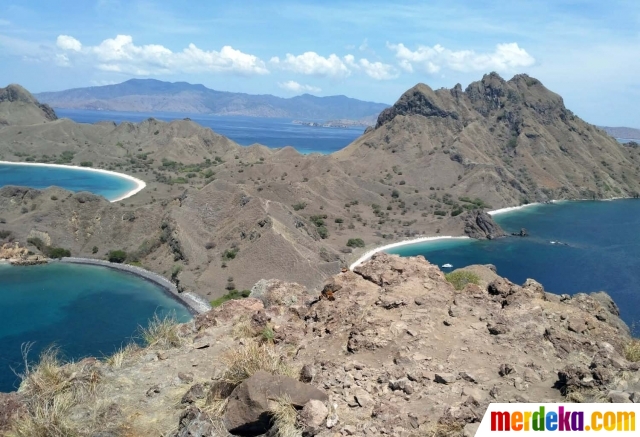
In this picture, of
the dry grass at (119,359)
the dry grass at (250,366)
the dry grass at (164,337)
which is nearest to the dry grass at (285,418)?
the dry grass at (250,366)

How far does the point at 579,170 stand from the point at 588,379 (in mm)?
137406

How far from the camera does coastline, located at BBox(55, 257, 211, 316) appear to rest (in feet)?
142

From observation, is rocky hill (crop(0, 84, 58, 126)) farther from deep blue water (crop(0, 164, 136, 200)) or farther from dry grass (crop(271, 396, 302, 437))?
dry grass (crop(271, 396, 302, 437))

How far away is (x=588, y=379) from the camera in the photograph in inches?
286

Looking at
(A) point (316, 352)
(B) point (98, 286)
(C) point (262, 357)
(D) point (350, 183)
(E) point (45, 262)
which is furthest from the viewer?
(D) point (350, 183)

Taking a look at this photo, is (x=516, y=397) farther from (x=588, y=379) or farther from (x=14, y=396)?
(x=14, y=396)

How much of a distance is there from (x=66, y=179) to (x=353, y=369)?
12103 centimetres

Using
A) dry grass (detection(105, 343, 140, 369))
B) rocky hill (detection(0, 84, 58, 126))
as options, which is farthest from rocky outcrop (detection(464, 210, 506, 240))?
rocky hill (detection(0, 84, 58, 126))

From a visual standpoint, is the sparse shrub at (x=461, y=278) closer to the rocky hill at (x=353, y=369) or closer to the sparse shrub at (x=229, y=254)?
the rocky hill at (x=353, y=369)

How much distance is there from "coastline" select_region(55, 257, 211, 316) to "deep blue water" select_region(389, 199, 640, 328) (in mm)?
31760

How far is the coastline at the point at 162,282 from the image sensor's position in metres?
43.2

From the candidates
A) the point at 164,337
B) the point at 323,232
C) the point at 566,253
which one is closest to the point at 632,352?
the point at 164,337

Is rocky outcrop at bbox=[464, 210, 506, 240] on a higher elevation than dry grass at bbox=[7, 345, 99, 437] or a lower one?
lower

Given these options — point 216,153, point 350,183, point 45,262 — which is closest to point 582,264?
point 350,183
